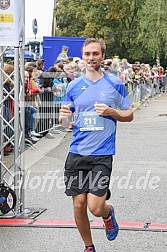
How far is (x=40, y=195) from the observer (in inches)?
325

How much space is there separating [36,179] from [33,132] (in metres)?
4.14

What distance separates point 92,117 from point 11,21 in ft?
6.41

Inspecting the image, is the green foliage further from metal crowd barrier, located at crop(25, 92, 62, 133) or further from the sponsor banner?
the sponsor banner

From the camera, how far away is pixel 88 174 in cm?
527

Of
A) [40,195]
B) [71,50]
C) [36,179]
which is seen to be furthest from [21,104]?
[71,50]

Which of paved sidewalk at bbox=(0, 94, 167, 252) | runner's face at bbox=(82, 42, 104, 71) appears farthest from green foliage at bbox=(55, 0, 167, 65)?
runner's face at bbox=(82, 42, 104, 71)

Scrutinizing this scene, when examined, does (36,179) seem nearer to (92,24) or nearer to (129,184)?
(129,184)

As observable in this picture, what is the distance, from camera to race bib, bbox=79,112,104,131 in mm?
5270

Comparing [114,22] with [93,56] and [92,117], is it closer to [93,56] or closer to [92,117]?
[93,56]

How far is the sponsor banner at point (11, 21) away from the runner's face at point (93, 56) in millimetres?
1540

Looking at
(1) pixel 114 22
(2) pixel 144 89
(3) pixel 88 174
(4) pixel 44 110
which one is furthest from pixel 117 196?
(1) pixel 114 22

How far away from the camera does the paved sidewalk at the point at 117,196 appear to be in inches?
233

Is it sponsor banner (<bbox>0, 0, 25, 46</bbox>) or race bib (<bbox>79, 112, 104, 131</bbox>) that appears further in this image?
sponsor banner (<bbox>0, 0, 25, 46</bbox>)

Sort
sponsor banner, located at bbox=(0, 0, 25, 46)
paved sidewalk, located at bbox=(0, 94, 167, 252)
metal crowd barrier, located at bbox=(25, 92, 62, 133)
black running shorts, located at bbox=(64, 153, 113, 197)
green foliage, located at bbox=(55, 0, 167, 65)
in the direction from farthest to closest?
green foliage, located at bbox=(55, 0, 167, 65) < metal crowd barrier, located at bbox=(25, 92, 62, 133) < sponsor banner, located at bbox=(0, 0, 25, 46) < paved sidewalk, located at bbox=(0, 94, 167, 252) < black running shorts, located at bbox=(64, 153, 113, 197)
